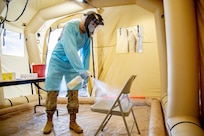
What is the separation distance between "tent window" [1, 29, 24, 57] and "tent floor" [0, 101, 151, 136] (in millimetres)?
1228

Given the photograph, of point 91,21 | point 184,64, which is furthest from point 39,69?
point 184,64

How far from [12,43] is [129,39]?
2351mm

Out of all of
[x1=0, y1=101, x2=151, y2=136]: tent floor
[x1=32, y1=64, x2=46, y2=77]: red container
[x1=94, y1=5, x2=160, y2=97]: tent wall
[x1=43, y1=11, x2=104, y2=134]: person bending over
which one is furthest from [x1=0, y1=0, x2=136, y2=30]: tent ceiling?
[x1=0, y1=101, x2=151, y2=136]: tent floor

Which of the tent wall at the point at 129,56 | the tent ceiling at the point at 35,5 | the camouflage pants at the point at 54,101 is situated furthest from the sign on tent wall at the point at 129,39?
the camouflage pants at the point at 54,101

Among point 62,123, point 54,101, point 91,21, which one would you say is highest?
point 91,21

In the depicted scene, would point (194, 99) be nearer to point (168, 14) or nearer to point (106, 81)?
point (168, 14)

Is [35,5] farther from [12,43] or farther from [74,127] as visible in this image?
[74,127]

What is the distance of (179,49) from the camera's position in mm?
1485

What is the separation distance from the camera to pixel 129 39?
155 inches

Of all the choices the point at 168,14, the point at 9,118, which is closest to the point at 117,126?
the point at 168,14

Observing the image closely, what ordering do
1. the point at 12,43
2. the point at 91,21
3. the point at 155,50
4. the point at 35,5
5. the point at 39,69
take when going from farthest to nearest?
the point at 155,50 < the point at 35,5 < the point at 12,43 < the point at 39,69 < the point at 91,21

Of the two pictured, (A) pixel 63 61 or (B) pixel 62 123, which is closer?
(A) pixel 63 61

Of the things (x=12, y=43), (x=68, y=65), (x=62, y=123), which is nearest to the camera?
(x=68, y=65)

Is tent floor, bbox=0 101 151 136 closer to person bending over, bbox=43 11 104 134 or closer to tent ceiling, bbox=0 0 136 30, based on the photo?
person bending over, bbox=43 11 104 134
